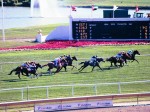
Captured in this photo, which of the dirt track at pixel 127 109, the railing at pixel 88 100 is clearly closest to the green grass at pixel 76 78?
the railing at pixel 88 100

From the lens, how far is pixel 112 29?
3241 cm

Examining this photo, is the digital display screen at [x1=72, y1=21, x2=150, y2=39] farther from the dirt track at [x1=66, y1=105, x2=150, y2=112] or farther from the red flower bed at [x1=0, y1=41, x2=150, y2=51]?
the dirt track at [x1=66, y1=105, x2=150, y2=112]

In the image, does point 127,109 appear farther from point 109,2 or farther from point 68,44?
point 109,2

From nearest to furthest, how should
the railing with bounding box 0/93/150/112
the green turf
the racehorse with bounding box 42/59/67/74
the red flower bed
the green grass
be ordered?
the railing with bounding box 0/93/150/112 → the green grass → the racehorse with bounding box 42/59/67/74 → the red flower bed → the green turf

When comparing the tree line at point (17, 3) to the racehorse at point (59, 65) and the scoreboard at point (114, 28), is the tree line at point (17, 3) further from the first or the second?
the racehorse at point (59, 65)

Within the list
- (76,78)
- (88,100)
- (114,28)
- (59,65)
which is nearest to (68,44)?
(114,28)

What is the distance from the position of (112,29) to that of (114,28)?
0.14 m

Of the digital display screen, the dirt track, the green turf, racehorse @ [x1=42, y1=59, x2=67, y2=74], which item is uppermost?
the green turf

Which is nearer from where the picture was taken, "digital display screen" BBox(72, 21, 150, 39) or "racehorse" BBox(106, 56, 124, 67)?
"racehorse" BBox(106, 56, 124, 67)

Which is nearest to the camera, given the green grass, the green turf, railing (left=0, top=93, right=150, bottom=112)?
railing (left=0, top=93, right=150, bottom=112)

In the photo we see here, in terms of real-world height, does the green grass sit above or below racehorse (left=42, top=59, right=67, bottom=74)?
below

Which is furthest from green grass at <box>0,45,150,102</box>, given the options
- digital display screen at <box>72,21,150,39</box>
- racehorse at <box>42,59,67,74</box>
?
digital display screen at <box>72,21,150,39</box>

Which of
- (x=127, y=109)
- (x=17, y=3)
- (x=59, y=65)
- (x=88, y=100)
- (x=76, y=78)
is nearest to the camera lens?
(x=127, y=109)

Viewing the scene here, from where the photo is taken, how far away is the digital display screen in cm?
3231
